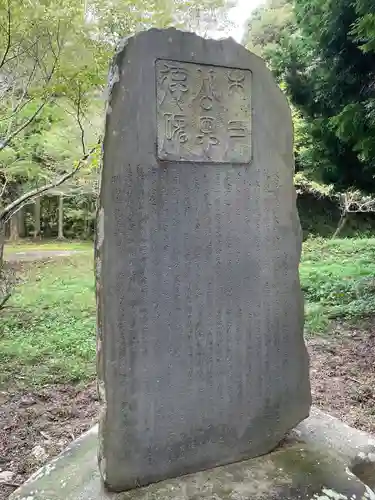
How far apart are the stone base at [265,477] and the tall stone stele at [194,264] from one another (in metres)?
0.08

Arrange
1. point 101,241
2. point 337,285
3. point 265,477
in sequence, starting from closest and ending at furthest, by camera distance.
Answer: point 101,241
point 265,477
point 337,285

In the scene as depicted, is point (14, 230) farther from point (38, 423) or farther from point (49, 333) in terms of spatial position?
point (38, 423)

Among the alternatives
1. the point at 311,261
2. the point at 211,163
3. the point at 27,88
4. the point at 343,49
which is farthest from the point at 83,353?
the point at 311,261

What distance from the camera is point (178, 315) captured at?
2.30 metres

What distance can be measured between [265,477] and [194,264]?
1048 mm

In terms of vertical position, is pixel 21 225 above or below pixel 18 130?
below

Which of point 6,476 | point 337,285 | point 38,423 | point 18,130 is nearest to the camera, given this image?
point 6,476

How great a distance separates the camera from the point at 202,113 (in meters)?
2.30

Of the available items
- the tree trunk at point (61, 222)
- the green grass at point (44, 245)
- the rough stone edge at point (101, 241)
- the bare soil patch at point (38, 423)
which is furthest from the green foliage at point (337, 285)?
the tree trunk at point (61, 222)

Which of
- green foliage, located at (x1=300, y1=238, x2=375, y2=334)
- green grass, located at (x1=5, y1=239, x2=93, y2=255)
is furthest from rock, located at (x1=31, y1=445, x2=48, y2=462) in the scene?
green grass, located at (x1=5, y1=239, x2=93, y2=255)

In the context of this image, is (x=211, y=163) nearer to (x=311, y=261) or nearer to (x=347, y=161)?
(x=347, y=161)

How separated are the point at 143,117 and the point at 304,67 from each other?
4.47m

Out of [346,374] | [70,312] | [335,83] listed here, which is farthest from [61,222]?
[346,374]

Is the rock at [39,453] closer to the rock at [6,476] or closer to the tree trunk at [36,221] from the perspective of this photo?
the rock at [6,476]
